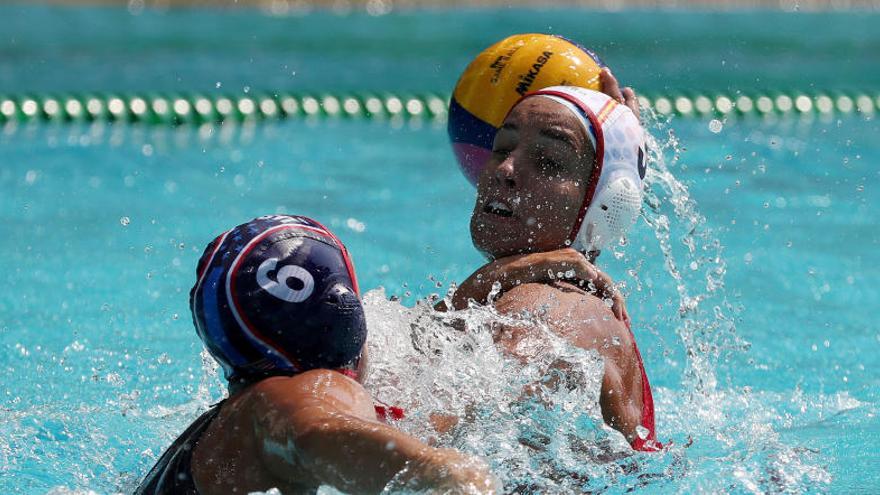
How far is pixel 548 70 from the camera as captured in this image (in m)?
2.96

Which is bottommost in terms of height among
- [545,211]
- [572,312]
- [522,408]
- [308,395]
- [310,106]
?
[310,106]

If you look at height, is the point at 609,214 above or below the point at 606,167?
below

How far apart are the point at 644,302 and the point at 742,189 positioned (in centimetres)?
149

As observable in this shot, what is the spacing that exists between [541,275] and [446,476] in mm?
965

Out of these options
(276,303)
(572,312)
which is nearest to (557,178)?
(572,312)

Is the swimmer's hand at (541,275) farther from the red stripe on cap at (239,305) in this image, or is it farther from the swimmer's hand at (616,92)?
the red stripe on cap at (239,305)

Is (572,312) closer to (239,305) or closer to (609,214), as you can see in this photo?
(609,214)

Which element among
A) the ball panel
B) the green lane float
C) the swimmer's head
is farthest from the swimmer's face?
the green lane float

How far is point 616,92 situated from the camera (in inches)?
115

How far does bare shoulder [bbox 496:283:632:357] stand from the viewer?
7.87 ft

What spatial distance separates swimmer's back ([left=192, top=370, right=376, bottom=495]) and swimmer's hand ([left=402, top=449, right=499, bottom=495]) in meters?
0.17

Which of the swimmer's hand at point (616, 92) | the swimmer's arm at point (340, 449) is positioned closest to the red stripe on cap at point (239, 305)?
the swimmer's arm at point (340, 449)

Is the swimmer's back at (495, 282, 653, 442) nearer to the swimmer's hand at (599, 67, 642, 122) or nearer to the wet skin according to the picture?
the wet skin

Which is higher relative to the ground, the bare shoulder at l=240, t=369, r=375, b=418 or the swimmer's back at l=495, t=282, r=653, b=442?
the bare shoulder at l=240, t=369, r=375, b=418
